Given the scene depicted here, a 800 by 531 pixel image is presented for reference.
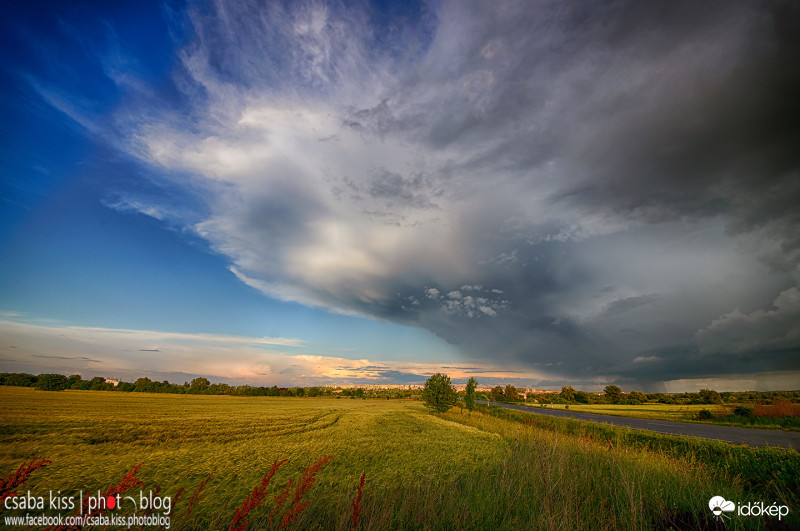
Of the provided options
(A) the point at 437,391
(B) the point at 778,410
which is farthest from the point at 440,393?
(B) the point at 778,410

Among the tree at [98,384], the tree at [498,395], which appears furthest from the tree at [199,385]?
the tree at [498,395]

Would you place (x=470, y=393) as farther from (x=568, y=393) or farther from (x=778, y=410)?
(x=568, y=393)

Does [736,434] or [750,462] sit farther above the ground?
[750,462]

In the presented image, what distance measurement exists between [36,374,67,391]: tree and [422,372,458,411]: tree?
70515 mm

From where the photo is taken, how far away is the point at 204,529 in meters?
5.23

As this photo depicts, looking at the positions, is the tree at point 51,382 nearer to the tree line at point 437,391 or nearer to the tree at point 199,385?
the tree line at point 437,391

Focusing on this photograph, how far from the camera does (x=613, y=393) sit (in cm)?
9412

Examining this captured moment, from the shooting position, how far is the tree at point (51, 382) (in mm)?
59031

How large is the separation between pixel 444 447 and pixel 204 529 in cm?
1047

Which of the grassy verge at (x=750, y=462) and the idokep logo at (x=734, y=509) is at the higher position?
the idokep logo at (x=734, y=509)

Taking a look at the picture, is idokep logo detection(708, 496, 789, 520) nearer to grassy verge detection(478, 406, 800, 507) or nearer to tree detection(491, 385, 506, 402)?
grassy verge detection(478, 406, 800, 507)

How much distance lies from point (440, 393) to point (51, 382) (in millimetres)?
73922

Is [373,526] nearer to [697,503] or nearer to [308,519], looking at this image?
[308,519]

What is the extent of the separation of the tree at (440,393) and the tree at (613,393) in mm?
74250
